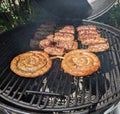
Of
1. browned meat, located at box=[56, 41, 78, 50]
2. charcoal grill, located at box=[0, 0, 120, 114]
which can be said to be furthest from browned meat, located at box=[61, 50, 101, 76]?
browned meat, located at box=[56, 41, 78, 50]

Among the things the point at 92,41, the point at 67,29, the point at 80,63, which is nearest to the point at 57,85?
the point at 80,63

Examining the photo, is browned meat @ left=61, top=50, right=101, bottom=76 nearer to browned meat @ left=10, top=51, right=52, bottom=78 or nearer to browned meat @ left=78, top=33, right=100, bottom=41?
browned meat @ left=10, top=51, right=52, bottom=78

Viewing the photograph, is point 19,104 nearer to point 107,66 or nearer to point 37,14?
point 107,66

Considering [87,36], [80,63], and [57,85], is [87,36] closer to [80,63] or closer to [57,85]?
[80,63]

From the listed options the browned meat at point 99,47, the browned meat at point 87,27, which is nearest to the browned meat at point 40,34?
the browned meat at point 87,27

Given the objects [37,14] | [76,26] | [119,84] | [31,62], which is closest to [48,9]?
[76,26]

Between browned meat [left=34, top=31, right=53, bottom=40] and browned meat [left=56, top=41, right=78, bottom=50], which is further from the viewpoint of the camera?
browned meat [left=34, top=31, right=53, bottom=40]

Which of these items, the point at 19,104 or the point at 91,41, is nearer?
the point at 19,104
